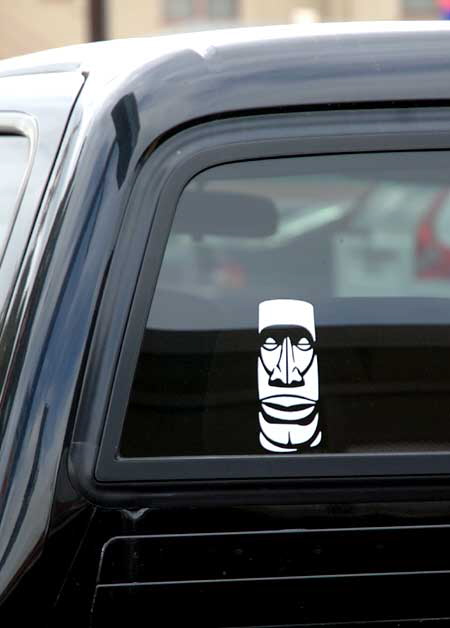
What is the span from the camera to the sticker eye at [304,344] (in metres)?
1.70

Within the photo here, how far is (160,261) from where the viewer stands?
166 cm

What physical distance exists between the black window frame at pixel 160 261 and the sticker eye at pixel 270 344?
158mm

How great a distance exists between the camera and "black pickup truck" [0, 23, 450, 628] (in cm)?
158

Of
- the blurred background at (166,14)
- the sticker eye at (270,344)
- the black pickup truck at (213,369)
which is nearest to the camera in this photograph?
the black pickup truck at (213,369)

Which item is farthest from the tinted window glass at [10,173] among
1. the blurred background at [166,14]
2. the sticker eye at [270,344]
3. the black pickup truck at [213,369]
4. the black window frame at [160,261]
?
the blurred background at [166,14]

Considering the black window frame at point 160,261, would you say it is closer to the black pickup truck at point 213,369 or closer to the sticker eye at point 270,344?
the black pickup truck at point 213,369

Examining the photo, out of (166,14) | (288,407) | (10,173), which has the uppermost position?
(166,14)

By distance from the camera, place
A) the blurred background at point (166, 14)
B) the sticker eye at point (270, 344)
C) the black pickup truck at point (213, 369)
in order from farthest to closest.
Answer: the blurred background at point (166, 14) < the sticker eye at point (270, 344) < the black pickup truck at point (213, 369)

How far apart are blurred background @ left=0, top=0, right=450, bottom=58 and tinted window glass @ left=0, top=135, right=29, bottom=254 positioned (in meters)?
20.4

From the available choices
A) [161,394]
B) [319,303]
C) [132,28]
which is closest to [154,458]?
[161,394]

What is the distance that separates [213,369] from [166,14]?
A: 23.5 m

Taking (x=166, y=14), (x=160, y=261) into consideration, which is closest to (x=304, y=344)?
(x=160, y=261)

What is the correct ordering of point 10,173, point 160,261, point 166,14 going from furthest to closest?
point 166,14, point 10,173, point 160,261

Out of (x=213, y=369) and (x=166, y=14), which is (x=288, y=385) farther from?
(x=166, y=14)
